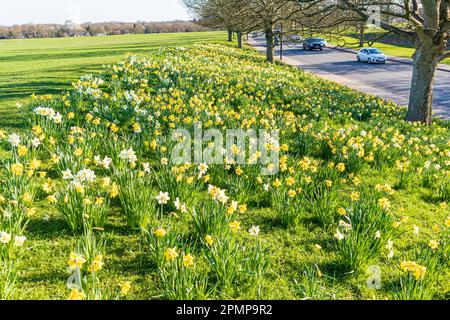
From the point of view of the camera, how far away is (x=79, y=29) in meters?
90.1

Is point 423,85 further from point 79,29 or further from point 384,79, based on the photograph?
point 79,29

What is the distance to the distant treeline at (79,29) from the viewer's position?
8312 cm

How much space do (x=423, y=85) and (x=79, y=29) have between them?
95925mm

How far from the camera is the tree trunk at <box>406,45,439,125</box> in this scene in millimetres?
9367

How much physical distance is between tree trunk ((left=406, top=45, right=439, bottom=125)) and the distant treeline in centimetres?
7832

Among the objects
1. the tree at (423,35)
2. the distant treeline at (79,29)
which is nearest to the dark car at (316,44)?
the tree at (423,35)

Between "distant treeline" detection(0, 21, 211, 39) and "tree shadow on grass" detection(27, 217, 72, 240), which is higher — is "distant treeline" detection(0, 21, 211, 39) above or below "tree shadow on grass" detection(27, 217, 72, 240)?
above

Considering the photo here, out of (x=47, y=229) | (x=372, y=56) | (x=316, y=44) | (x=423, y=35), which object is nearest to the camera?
(x=47, y=229)

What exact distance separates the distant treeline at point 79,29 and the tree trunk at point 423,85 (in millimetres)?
78318

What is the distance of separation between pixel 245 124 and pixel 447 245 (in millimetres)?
3630

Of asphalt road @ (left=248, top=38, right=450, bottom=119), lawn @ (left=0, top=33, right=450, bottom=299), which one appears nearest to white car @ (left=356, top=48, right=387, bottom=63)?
asphalt road @ (left=248, top=38, right=450, bottom=119)

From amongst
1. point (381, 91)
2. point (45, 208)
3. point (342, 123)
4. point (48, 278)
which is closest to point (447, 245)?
point (48, 278)

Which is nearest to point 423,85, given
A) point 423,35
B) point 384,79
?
point 423,35

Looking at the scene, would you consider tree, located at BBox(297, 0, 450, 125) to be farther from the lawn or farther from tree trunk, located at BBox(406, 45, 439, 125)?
the lawn
